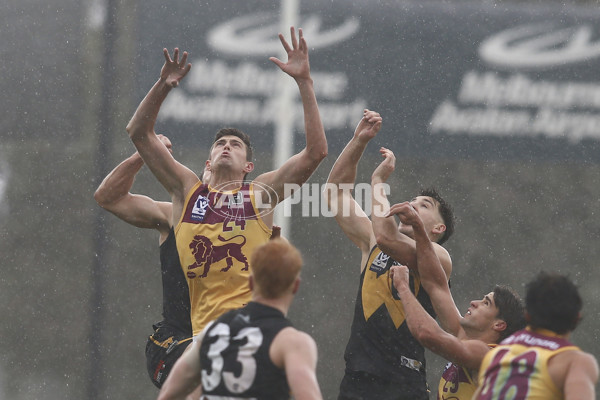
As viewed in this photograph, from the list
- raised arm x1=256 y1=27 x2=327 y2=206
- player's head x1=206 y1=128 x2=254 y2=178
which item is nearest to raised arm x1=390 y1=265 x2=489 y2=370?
raised arm x1=256 y1=27 x2=327 y2=206

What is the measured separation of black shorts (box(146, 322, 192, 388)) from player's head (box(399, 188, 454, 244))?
1759 mm

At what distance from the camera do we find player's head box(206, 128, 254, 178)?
237 inches

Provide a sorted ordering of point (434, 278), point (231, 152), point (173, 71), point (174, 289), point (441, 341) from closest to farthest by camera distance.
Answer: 1. point (441, 341)
2. point (434, 278)
3. point (173, 71)
4. point (231, 152)
5. point (174, 289)

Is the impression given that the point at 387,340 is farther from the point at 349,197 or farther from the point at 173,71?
the point at 173,71

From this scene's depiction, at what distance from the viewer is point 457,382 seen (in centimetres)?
543

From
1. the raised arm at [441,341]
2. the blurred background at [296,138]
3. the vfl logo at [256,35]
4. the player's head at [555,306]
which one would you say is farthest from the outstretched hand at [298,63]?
the vfl logo at [256,35]

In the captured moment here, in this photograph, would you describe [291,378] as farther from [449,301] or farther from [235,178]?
[235,178]

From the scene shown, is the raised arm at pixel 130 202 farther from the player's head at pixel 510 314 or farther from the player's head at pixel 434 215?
the player's head at pixel 510 314

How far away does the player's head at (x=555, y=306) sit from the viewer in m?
3.72

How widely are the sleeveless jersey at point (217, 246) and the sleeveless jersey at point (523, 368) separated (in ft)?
7.10

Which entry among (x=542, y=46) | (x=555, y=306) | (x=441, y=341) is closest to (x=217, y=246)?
(x=441, y=341)

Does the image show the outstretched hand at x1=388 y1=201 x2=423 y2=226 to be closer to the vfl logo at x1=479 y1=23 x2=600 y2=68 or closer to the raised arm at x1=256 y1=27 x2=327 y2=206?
the raised arm at x1=256 y1=27 x2=327 y2=206

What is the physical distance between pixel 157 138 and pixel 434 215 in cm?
186

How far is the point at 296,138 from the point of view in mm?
12156
